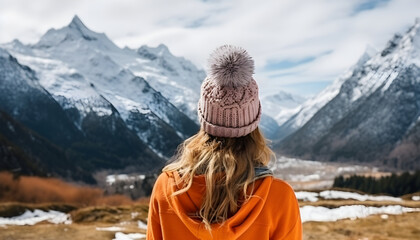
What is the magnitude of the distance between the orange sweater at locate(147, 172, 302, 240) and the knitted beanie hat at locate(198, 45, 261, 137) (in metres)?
0.68

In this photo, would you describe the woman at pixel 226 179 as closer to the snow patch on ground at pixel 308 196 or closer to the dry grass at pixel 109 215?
the dry grass at pixel 109 215

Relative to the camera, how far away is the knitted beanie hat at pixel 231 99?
193 inches

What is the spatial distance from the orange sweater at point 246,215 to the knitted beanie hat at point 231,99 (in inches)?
26.9

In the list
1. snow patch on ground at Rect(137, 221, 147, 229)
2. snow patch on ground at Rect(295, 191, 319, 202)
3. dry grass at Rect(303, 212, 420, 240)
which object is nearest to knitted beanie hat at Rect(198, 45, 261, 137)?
dry grass at Rect(303, 212, 420, 240)

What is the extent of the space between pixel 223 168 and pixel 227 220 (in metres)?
0.59

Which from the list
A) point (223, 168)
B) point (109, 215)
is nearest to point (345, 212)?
point (109, 215)

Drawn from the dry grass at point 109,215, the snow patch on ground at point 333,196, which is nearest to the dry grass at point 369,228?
the dry grass at point 109,215

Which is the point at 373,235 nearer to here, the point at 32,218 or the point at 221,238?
the point at 221,238

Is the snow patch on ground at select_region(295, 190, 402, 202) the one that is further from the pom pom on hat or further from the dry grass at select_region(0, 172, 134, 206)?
the dry grass at select_region(0, 172, 134, 206)

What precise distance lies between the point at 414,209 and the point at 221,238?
49.1 metres

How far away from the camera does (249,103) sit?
196 inches

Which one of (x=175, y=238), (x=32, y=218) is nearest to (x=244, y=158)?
(x=175, y=238)

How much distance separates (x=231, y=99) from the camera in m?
4.93

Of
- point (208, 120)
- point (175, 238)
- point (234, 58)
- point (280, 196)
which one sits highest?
point (234, 58)
